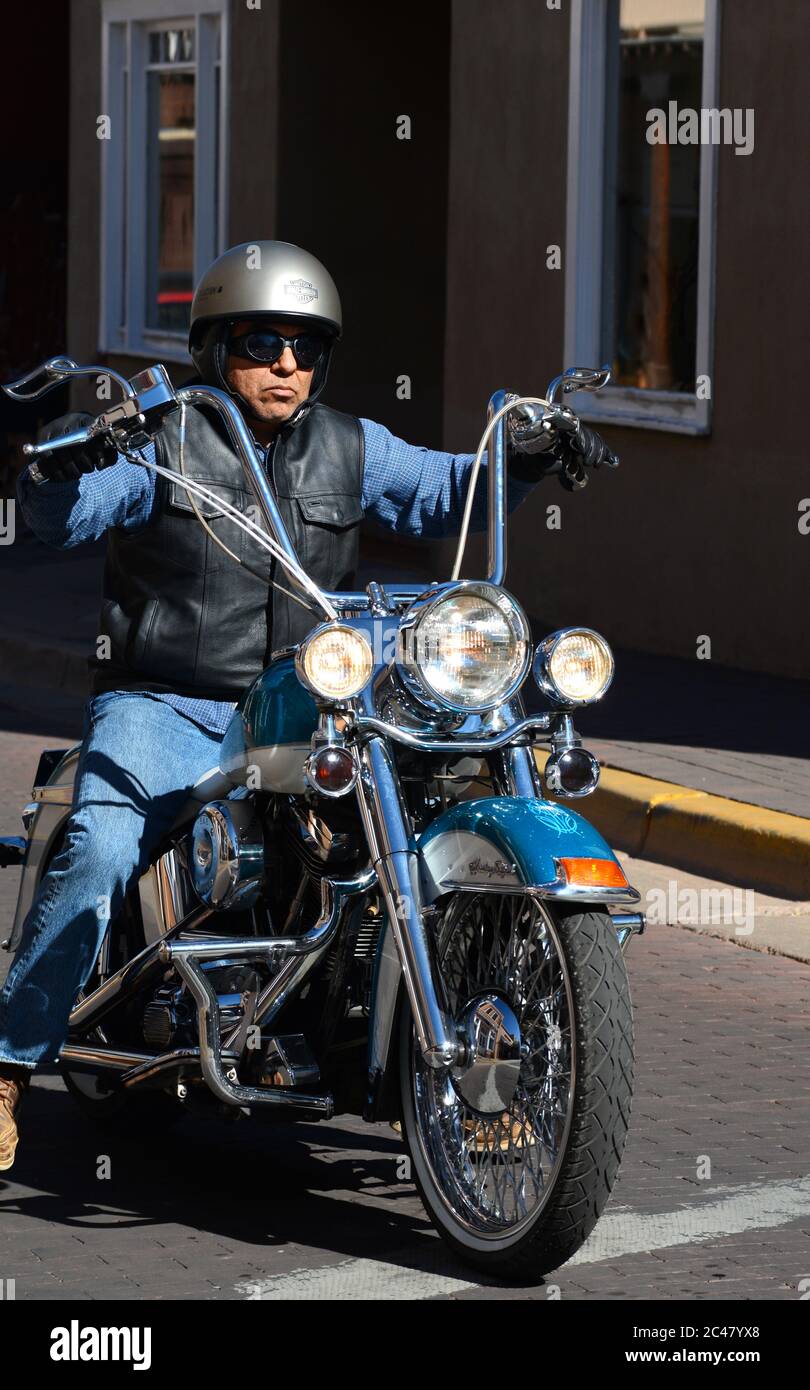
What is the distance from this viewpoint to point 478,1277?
4.25 meters

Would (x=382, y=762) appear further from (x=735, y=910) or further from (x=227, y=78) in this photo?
(x=227, y=78)

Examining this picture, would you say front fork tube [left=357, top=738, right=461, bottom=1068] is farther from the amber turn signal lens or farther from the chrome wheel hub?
the amber turn signal lens

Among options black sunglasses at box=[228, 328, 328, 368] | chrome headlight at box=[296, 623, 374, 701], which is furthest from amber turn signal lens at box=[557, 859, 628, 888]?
black sunglasses at box=[228, 328, 328, 368]

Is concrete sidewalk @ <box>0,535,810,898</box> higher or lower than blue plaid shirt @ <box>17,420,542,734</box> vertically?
lower

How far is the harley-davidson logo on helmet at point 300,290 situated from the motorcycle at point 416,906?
0.36 m

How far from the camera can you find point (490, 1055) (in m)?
4.18

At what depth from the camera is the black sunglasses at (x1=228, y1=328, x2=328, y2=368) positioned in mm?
4668

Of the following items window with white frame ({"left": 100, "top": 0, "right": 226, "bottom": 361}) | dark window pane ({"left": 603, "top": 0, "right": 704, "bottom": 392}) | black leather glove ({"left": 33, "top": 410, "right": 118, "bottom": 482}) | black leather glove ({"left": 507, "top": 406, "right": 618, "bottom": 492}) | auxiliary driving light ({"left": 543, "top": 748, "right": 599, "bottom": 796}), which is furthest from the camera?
window with white frame ({"left": 100, "top": 0, "right": 226, "bottom": 361})

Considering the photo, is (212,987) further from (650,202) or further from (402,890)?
(650,202)

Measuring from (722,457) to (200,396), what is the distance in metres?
6.92

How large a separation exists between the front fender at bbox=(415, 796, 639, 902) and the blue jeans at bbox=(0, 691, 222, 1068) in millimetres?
663

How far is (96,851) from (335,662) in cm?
78

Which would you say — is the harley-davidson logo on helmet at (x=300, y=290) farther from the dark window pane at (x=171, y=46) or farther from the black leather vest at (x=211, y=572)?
the dark window pane at (x=171, y=46)

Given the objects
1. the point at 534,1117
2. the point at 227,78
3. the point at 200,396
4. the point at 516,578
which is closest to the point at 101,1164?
the point at 534,1117
